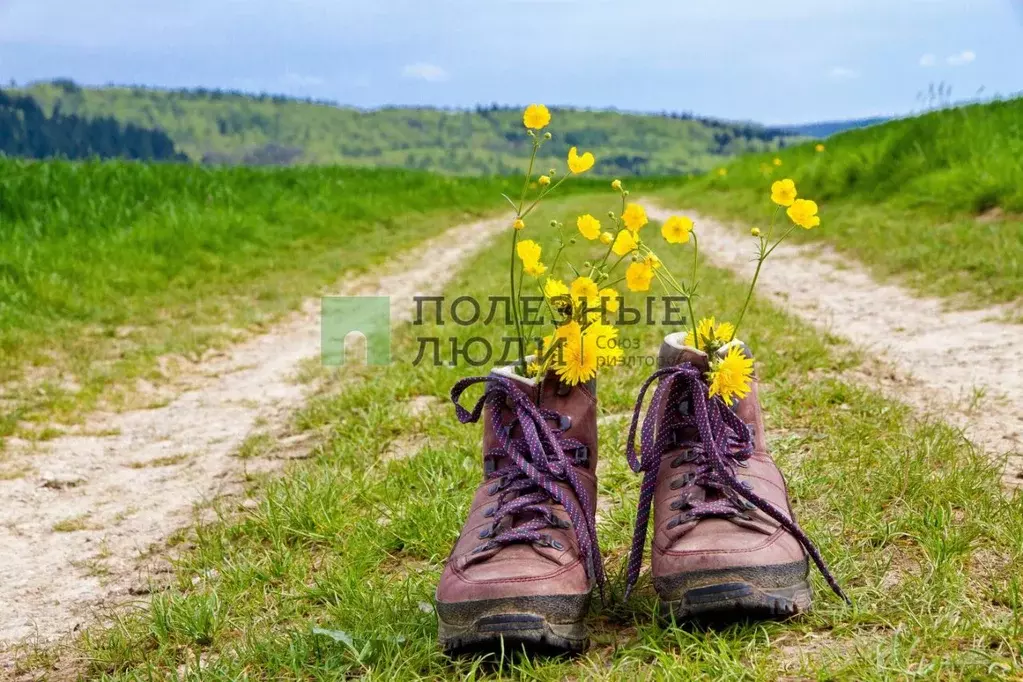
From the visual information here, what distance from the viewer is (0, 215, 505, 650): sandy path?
2.57 m

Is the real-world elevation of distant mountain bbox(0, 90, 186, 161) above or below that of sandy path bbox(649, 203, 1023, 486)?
above

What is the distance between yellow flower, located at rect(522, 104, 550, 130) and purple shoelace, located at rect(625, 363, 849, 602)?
2.44 feet

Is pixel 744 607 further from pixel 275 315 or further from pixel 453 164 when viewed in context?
pixel 453 164

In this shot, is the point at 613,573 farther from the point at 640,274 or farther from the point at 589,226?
the point at 589,226

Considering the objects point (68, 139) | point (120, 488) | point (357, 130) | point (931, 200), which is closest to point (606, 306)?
point (120, 488)

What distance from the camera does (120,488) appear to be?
3.46 metres

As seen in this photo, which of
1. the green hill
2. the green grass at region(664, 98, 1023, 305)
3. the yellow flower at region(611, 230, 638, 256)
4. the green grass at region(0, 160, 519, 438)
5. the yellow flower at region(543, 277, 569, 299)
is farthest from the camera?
the green hill

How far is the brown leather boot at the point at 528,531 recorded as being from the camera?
177cm

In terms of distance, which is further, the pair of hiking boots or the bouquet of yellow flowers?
the bouquet of yellow flowers

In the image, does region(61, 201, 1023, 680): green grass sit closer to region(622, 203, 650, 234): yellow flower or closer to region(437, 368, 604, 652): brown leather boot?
region(437, 368, 604, 652): brown leather boot

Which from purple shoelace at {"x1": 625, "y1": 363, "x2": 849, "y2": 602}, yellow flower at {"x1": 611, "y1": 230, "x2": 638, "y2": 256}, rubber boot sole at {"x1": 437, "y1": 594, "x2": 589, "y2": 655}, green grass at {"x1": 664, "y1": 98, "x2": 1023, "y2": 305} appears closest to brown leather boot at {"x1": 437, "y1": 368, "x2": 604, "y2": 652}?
rubber boot sole at {"x1": 437, "y1": 594, "x2": 589, "y2": 655}

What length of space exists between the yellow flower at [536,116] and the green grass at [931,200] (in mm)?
4474

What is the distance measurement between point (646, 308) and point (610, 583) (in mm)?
3782

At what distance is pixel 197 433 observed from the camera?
13.4ft
